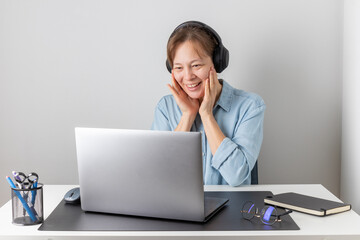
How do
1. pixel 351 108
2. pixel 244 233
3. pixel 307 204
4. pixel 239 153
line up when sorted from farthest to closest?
pixel 351 108
pixel 239 153
pixel 307 204
pixel 244 233

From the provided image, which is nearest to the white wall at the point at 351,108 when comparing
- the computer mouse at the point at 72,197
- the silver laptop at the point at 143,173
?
the silver laptop at the point at 143,173

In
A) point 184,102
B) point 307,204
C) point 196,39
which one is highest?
point 196,39

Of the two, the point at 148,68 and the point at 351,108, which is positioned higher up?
the point at 148,68

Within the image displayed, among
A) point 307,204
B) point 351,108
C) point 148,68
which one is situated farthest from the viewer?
point 148,68

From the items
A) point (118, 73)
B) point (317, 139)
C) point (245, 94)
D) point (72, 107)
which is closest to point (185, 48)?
point (245, 94)

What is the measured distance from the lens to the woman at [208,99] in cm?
187

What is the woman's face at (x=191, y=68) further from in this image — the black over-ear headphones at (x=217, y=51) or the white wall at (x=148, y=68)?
the white wall at (x=148, y=68)

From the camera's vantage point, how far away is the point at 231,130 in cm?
196

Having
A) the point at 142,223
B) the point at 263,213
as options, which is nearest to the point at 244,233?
the point at 263,213

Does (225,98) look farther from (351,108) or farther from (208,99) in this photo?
(351,108)

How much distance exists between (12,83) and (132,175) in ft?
4.61

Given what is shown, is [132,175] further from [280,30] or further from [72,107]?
[280,30]

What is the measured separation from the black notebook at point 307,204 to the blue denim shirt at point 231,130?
262mm

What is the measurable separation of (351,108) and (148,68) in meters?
1.05
